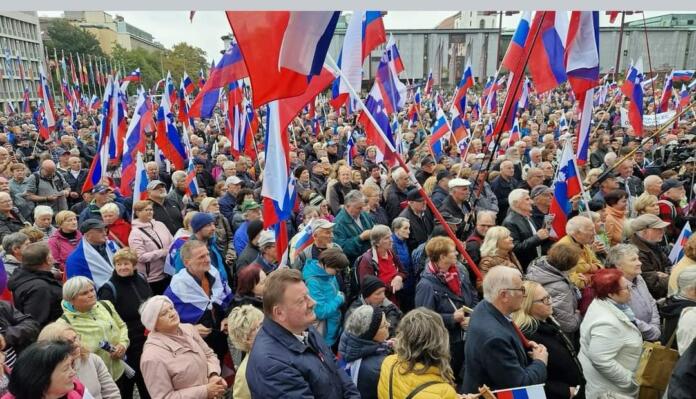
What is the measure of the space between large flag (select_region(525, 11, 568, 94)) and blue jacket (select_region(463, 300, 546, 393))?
12.0ft

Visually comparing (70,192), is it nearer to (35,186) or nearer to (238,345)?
(35,186)

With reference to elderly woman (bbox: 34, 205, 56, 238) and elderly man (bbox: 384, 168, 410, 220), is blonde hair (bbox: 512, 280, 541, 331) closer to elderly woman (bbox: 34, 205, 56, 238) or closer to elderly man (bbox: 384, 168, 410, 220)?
elderly man (bbox: 384, 168, 410, 220)

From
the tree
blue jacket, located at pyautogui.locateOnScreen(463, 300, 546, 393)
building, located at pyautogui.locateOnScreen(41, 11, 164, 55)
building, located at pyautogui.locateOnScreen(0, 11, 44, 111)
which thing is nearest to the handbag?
blue jacket, located at pyautogui.locateOnScreen(463, 300, 546, 393)

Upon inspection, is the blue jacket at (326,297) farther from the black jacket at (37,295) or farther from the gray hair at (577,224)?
the gray hair at (577,224)

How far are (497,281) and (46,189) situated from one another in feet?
24.0

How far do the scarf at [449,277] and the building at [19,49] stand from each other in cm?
6127

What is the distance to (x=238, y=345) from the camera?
10.6 feet

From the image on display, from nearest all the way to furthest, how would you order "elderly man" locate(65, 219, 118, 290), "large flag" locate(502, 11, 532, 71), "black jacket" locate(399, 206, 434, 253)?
"elderly man" locate(65, 219, 118, 290)
"black jacket" locate(399, 206, 434, 253)
"large flag" locate(502, 11, 532, 71)

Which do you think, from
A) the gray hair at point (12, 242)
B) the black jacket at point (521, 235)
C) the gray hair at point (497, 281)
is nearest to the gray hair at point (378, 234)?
the black jacket at point (521, 235)

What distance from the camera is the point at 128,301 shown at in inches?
163

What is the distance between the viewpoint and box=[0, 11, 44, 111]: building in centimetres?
5681

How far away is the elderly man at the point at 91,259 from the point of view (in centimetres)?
446

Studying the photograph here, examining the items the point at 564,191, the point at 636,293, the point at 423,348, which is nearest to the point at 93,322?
the point at 423,348

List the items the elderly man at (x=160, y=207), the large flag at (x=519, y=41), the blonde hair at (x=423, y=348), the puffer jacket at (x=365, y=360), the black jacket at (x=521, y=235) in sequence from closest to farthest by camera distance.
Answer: the blonde hair at (x=423, y=348), the puffer jacket at (x=365, y=360), the black jacket at (x=521, y=235), the elderly man at (x=160, y=207), the large flag at (x=519, y=41)
